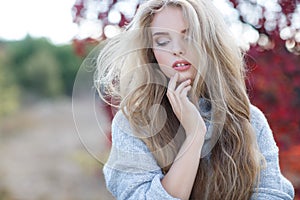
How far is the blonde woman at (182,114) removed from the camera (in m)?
2.07

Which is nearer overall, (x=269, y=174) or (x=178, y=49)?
(x=178, y=49)

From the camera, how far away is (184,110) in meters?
2.08

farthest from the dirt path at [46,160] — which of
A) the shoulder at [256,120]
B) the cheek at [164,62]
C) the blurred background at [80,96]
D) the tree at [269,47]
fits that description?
the cheek at [164,62]

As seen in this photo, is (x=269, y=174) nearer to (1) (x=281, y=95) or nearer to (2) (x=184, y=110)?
(2) (x=184, y=110)

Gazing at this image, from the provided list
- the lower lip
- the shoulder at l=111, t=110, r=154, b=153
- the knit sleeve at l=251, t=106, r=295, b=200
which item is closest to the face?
the lower lip

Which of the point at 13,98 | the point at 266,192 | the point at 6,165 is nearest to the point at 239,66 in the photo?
the point at 266,192

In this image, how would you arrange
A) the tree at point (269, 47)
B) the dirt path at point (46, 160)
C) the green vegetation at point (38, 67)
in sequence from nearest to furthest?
the tree at point (269, 47), the dirt path at point (46, 160), the green vegetation at point (38, 67)

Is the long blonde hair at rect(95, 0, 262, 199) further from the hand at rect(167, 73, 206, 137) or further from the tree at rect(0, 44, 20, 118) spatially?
the tree at rect(0, 44, 20, 118)

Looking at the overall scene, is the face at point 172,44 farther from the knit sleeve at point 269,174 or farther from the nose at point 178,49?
the knit sleeve at point 269,174

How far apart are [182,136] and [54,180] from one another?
6059 mm

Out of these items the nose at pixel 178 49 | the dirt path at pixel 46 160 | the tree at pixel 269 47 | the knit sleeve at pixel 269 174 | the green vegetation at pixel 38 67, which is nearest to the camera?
the nose at pixel 178 49

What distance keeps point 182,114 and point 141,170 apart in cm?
20

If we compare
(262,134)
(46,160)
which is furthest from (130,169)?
(46,160)

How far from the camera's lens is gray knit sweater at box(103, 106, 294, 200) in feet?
6.77
